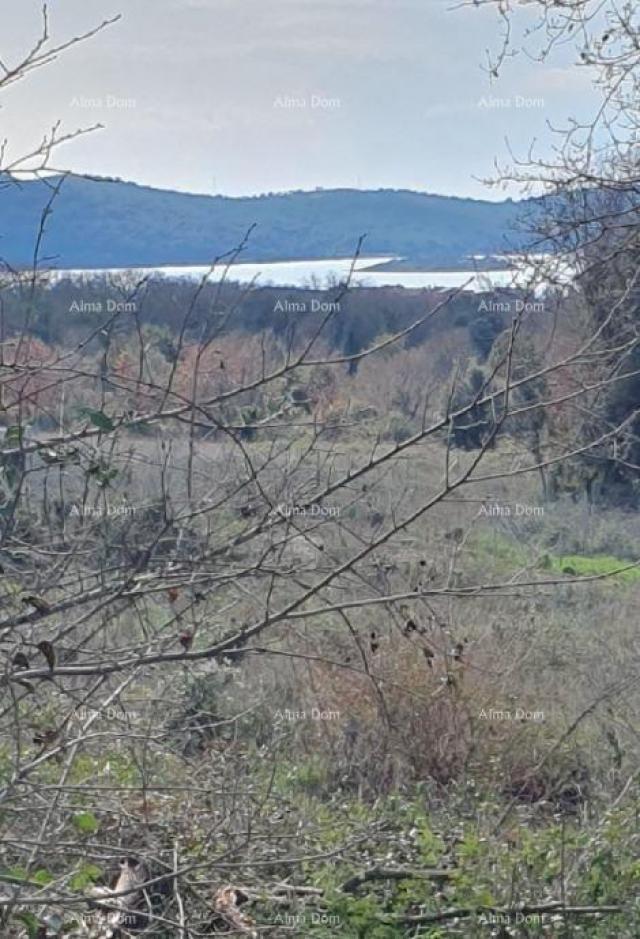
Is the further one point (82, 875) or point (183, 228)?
point (183, 228)

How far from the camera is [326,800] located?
675 cm

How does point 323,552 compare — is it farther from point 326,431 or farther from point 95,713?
point 95,713

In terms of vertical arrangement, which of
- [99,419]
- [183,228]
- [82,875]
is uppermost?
[183,228]

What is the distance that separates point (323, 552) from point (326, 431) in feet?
1.72

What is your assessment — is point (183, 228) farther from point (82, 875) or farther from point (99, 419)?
point (82, 875)

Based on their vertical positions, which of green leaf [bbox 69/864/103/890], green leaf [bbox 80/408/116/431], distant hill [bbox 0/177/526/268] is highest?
distant hill [bbox 0/177/526/268]

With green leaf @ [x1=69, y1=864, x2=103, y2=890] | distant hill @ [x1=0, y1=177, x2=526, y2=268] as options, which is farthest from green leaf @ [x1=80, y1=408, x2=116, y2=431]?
green leaf @ [x1=69, y1=864, x2=103, y2=890]

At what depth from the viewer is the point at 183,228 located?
10.3 metres

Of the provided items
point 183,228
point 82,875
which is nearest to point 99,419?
point 82,875

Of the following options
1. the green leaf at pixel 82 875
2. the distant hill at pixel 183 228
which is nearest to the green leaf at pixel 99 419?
the distant hill at pixel 183 228

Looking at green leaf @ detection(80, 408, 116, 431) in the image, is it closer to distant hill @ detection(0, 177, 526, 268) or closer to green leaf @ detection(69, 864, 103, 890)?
distant hill @ detection(0, 177, 526, 268)

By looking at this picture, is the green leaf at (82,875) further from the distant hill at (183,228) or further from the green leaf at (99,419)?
the distant hill at (183,228)

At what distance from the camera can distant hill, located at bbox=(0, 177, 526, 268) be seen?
399 cm

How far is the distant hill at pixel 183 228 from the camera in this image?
157 inches
